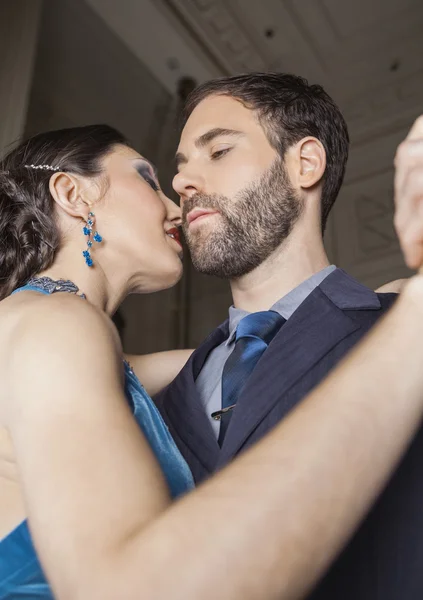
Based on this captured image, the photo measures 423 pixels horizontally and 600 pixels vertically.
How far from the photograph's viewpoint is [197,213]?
76.8 inches

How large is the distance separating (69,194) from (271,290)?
675 mm

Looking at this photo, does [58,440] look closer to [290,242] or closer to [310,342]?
[310,342]

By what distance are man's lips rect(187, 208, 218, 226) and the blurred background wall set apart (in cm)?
322

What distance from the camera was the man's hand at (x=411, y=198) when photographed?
874 millimetres

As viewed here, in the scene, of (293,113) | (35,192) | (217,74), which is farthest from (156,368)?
(217,74)

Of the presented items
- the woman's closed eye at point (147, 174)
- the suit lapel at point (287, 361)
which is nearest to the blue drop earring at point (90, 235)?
the woman's closed eye at point (147, 174)

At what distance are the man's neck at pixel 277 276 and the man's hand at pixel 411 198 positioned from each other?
0.99m

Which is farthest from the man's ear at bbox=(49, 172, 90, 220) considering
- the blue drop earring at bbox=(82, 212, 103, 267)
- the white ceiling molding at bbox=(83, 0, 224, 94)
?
the white ceiling molding at bbox=(83, 0, 224, 94)

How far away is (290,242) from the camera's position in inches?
77.0

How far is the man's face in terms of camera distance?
1895 millimetres

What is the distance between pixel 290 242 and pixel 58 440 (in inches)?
52.8

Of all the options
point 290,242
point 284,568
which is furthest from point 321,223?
point 284,568

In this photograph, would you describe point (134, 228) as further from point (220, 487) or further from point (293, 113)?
point (220, 487)

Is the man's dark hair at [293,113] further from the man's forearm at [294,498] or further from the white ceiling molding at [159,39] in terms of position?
the white ceiling molding at [159,39]
